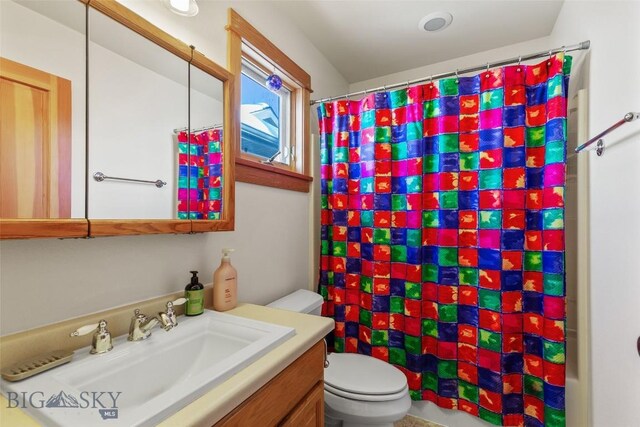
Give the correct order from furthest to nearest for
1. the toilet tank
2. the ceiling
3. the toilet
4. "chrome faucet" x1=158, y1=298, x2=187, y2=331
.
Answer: the ceiling → the toilet tank → the toilet → "chrome faucet" x1=158, y1=298, x2=187, y2=331

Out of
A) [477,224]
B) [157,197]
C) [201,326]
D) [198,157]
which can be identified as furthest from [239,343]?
[477,224]

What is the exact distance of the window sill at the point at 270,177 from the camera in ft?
4.32

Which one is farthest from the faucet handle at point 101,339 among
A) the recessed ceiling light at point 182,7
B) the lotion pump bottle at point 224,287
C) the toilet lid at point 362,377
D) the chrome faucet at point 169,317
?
the recessed ceiling light at point 182,7

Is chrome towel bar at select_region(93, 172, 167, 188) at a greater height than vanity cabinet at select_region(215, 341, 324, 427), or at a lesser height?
greater

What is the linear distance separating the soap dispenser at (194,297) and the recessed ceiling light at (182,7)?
2.97 ft

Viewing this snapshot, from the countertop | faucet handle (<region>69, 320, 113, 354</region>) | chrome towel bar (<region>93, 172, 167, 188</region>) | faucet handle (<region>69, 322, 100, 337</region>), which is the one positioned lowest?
the countertop

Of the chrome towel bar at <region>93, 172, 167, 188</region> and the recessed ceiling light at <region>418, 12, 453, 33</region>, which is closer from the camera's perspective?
the chrome towel bar at <region>93, 172, 167, 188</region>

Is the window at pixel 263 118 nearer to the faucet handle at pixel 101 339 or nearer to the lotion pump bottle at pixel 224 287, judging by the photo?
the lotion pump bottle at pixel 224 287

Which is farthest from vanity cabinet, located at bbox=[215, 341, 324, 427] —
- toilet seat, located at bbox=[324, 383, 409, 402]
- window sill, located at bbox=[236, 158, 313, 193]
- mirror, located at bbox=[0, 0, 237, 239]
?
window sill, located at bbox=[236, 158, 313, 193]

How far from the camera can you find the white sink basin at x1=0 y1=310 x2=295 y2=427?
0.51 m

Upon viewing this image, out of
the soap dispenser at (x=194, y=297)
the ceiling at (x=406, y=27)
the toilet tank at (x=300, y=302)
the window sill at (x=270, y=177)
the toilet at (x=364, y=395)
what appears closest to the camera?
the soap dispenser at (x=194, y=297)

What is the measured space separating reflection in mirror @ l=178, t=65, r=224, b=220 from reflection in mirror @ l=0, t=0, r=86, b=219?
1.01 ft

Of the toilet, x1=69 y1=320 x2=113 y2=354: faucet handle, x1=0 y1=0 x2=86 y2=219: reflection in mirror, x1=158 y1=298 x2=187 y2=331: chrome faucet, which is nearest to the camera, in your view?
x1=0 y1=0 x2=86 y2=219: reflection in mirror

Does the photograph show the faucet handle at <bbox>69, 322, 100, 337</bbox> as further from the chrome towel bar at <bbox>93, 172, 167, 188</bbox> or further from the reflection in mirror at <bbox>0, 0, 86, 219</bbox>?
the chrome towel bar at <bbox>93, 172, 167, 188</bbox>
